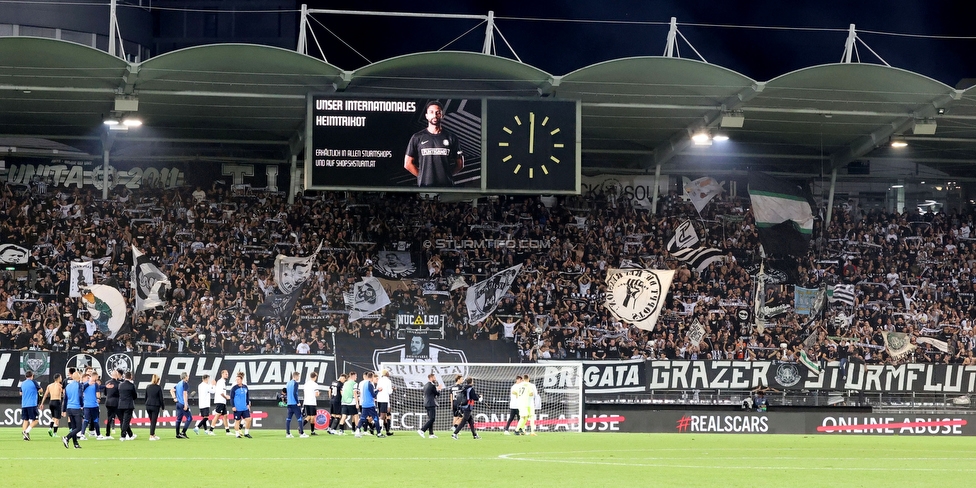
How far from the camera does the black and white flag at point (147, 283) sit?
121ft

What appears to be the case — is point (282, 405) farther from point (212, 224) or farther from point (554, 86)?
point (554, 86)

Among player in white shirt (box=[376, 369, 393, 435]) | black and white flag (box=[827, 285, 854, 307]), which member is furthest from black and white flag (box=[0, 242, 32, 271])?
black and white flag (box=[827, 285, 854, 307])

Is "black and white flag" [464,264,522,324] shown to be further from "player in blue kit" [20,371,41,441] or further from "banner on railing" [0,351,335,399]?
"player in blue kit" [20,371,41,441]

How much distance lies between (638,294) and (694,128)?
623cm

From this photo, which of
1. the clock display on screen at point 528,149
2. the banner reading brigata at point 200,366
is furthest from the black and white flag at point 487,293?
the clock display on screen at point 528,149

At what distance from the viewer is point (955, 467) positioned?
18.8m

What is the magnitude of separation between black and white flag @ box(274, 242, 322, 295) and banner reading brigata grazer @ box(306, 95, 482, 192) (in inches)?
381

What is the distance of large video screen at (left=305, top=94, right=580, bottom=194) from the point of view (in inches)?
1156

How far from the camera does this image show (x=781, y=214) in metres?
42.5

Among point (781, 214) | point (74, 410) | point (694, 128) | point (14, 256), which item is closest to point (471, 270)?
point (694, 128)

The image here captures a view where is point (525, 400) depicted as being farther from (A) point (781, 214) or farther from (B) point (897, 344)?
(A) point (781, 214)

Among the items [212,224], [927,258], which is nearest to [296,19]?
[212,224]

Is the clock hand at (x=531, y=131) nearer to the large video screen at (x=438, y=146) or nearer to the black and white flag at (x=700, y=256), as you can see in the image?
the large video screen at (x=438, y=146)

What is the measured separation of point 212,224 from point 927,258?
25.0 meters
